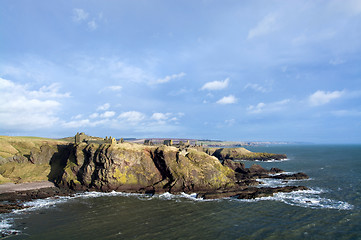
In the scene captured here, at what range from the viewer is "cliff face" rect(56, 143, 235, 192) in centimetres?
5009

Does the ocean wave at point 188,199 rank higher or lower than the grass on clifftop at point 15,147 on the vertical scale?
lower

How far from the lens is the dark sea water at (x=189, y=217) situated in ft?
86.3

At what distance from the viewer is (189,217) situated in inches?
1267

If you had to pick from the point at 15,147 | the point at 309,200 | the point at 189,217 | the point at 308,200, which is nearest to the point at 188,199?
the point at 189,217

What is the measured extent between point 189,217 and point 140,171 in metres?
23.1

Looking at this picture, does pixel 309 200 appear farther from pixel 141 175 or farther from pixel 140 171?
pixel 140 171

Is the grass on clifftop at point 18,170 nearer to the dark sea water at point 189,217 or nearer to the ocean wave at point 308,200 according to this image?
the dark sea water at point 189,217

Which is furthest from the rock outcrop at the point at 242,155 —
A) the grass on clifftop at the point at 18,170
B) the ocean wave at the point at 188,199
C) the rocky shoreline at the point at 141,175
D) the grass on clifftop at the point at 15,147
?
the grass on clifftop at the point at 18,170

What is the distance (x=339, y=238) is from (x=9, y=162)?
75277 mm

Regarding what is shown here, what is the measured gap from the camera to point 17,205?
38969mm

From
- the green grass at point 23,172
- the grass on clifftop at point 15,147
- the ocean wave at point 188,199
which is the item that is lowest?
the ocean wave at point 188,199

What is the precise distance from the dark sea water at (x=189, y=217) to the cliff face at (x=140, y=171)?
5190 mm

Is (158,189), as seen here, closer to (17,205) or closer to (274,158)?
(17,205)

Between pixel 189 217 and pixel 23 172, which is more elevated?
pixel 23 172
